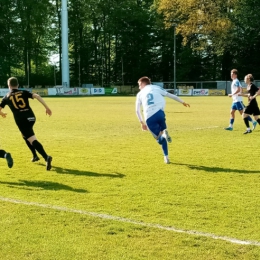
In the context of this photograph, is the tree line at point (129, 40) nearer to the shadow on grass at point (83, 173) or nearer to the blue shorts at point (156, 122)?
the blue shorts at point (156, 122)

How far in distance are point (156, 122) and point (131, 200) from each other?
3.16 meters

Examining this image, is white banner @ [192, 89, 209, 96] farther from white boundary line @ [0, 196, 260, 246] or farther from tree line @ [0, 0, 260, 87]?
white boundary line @ [0, 196, 260, 246]

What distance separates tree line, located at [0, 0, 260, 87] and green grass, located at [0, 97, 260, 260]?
53.1 metres

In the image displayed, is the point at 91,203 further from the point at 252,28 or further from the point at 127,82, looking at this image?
the point at 127,82

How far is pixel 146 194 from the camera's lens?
6.57 meters

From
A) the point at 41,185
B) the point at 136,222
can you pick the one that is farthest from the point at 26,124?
the point at 136,222

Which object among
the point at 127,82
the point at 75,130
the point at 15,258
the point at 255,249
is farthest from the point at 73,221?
the point at 127,82

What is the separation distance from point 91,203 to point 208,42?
61.3m

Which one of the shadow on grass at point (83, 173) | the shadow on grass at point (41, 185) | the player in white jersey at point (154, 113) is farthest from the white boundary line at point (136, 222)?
the player in white jersey at point (154, 113)

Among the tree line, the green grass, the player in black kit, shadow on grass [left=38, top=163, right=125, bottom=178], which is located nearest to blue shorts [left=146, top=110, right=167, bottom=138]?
the green grass

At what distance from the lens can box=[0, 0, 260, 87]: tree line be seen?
2440 inches

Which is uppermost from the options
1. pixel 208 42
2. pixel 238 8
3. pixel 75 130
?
pixel 238 8

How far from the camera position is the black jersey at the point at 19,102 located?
8.45m

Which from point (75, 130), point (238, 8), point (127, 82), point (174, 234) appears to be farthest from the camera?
point (127, 82)
